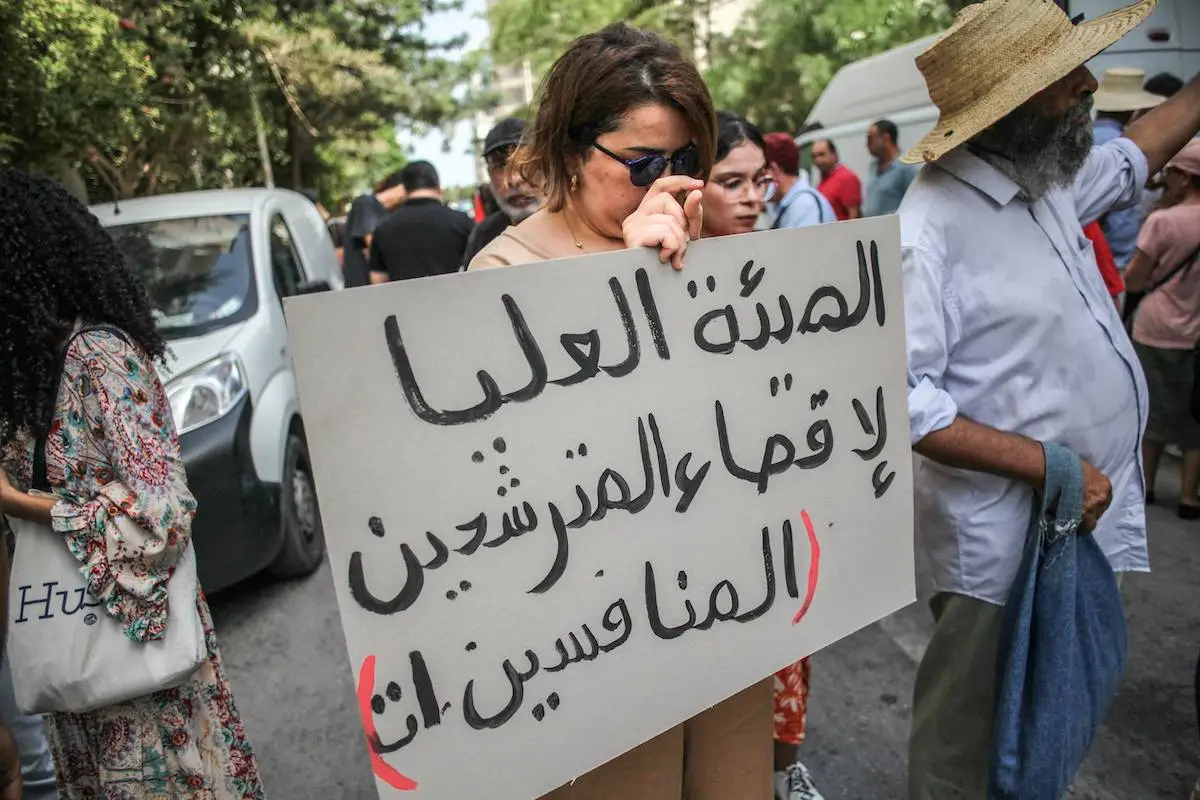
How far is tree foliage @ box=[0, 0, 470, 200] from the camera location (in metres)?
4.86

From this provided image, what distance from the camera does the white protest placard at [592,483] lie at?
3.50 ft

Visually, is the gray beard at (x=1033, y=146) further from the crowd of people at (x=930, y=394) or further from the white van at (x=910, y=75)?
the white van at (x=910, y=75)

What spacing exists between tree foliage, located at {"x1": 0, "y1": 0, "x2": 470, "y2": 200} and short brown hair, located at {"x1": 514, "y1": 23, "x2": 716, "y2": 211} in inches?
161

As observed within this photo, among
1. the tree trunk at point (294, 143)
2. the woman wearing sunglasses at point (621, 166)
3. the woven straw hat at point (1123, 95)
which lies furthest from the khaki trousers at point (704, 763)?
the tree trunk at point (294, 143)

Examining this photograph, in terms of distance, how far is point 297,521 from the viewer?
4.19 metres

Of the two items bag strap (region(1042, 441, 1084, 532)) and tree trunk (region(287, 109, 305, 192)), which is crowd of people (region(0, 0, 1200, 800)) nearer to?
bag strap (region(1042, 441, 1084, 532))

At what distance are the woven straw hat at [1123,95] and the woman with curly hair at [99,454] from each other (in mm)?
4074

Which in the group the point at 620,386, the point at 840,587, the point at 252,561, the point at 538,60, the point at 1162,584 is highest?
the point at 538,60

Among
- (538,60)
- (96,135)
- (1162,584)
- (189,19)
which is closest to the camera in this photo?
(1162,584)

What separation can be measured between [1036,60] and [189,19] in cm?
891

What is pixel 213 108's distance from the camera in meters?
9.80

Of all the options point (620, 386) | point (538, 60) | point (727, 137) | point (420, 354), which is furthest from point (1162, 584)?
point (538, 60)

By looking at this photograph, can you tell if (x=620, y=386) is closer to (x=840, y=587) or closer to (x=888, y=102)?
(x=840, y=587)

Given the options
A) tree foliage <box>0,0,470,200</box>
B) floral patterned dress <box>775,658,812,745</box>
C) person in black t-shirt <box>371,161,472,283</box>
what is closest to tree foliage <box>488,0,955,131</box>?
tree foliage <box>0,0,470,200</box>
